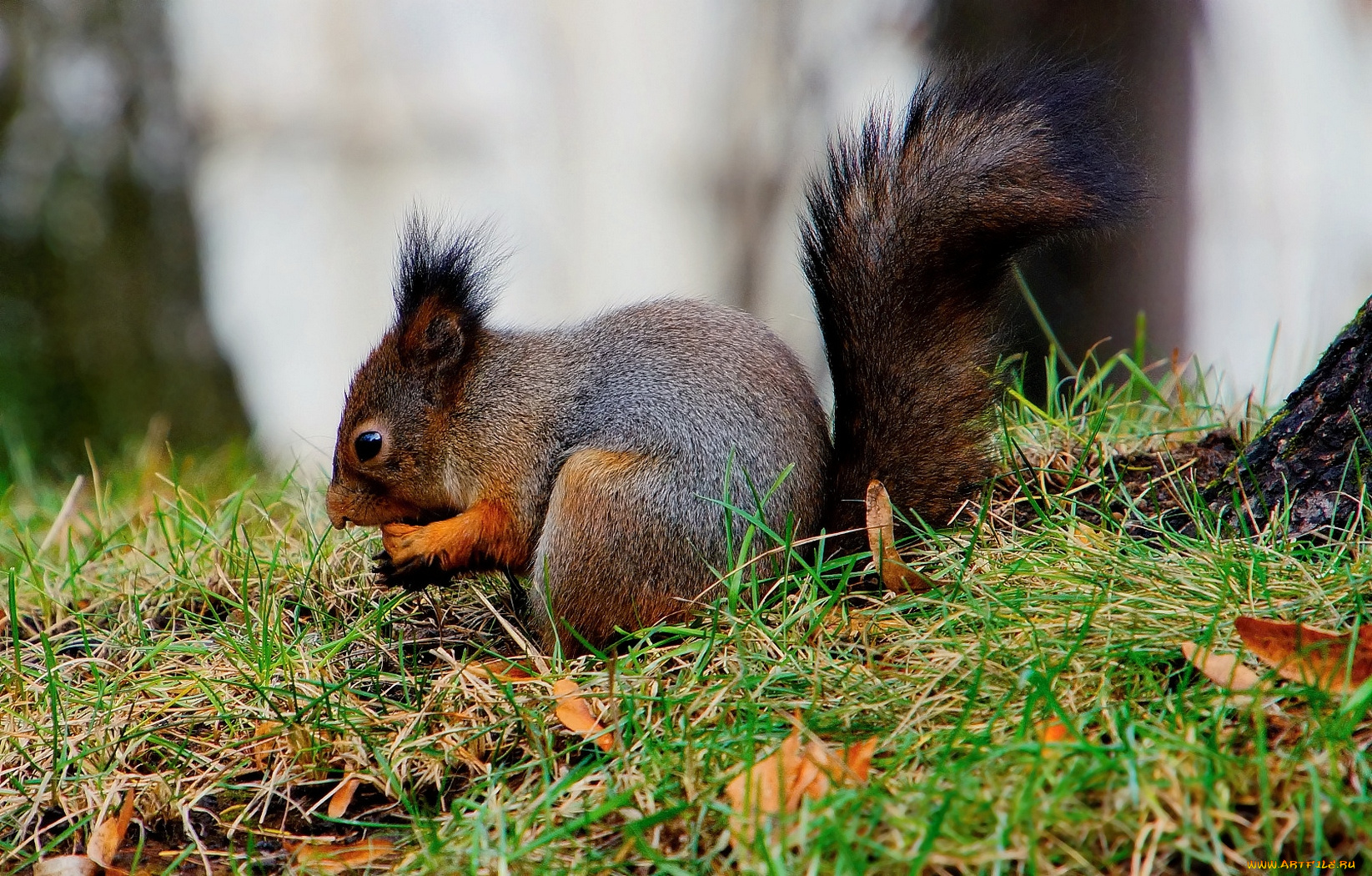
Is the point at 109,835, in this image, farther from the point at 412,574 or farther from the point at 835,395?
the point at 835,395

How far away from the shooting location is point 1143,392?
3.03m

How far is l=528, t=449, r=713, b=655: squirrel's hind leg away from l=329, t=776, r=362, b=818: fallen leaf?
457 millimetres

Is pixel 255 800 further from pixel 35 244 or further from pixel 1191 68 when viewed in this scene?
pixel 35 244

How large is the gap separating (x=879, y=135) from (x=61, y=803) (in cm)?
175

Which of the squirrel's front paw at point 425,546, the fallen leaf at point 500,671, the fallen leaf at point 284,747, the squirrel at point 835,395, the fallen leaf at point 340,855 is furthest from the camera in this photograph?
the squirrel's front paw at point 425,546

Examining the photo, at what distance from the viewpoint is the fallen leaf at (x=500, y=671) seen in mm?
1781

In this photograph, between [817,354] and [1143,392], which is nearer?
[1143,392]

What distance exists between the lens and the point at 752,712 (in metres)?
1.45

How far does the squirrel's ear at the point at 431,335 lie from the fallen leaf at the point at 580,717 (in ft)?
3.15

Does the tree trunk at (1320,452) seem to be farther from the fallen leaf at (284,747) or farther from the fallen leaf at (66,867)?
the fallen leaf at (66,867)

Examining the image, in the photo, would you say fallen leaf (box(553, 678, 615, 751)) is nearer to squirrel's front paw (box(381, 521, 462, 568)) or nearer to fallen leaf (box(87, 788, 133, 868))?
squirrel's front paw (box(381, 521, 462, 568))

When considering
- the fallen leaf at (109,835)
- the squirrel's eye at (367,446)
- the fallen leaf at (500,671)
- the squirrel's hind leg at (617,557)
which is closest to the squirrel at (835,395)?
the squirrel's hind leg at (617,557)

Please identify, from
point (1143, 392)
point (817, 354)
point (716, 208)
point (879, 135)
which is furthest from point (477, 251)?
point (716, 208)

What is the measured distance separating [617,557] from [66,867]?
3.08 ft
